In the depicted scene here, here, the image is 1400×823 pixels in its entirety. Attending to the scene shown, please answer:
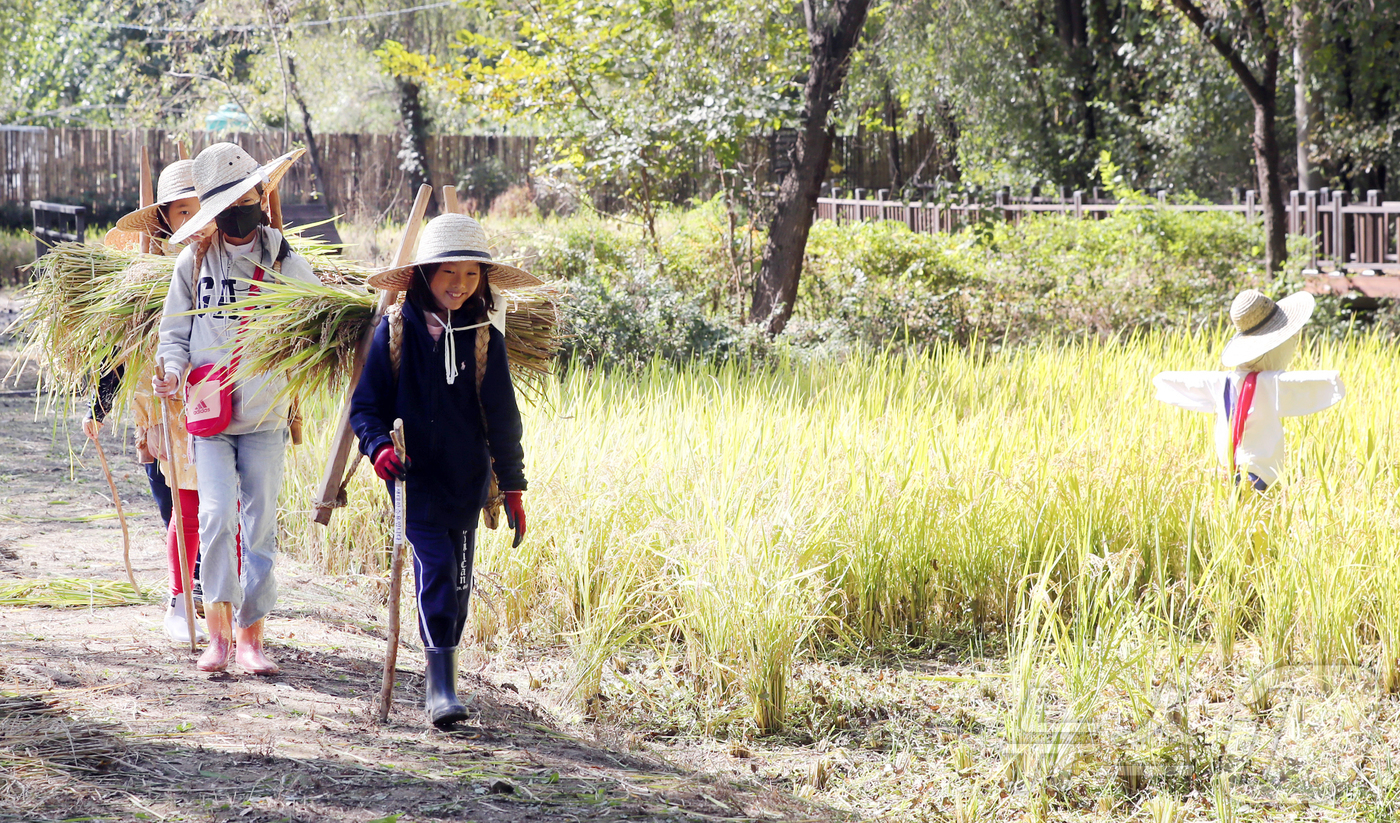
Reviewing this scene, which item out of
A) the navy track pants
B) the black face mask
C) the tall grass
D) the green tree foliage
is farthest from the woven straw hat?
the green tree foliage

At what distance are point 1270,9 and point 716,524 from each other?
30.7ft

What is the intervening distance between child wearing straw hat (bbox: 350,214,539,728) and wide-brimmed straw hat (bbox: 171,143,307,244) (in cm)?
66

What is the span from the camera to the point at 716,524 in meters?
3.86

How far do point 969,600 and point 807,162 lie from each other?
19.1 feet

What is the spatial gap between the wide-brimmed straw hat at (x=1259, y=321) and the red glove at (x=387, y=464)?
3072 mm

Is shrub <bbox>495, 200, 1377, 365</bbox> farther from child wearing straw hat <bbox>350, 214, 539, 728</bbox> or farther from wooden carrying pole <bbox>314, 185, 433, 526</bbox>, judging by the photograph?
child wearing straw hat <bbox>350, 214, 539, 728</bbox>

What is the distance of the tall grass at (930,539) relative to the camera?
3615 millimetres

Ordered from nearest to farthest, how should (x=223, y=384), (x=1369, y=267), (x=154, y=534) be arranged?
1. (x=223, y=384)
2. (x=154, y=534)
3. (x=1369, y=267)

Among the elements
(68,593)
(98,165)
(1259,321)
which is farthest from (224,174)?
(98,165)

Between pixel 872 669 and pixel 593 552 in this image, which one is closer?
pixel 872 669

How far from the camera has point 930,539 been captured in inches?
167

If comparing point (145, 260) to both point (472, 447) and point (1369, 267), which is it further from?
point (1369, 267)

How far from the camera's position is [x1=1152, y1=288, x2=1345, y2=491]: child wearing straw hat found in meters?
4.32

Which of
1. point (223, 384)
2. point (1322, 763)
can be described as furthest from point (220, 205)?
point (1322, 763)
